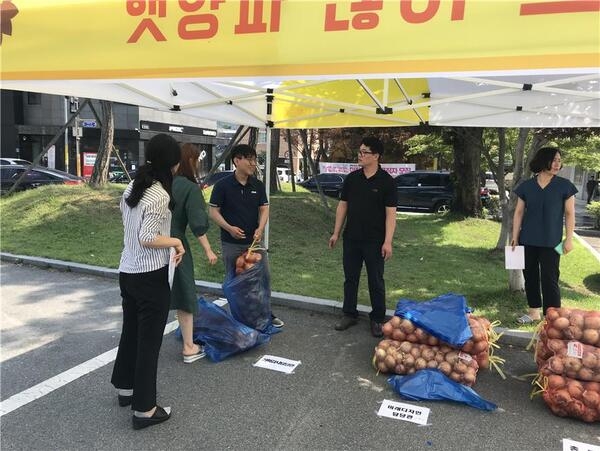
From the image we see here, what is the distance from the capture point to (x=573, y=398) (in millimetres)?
3014

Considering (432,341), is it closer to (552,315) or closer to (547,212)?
(552,315)

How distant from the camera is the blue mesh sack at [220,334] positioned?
3.88 meters

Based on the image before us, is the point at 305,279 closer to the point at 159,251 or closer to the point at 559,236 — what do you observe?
the point at 559,236

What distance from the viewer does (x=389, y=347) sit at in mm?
3629

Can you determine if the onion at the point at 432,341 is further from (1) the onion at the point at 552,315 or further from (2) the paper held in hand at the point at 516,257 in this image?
(2) the paper held in hand at the point at 516,257

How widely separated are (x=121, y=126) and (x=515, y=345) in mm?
32601

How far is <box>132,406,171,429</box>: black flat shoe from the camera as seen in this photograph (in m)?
2.85

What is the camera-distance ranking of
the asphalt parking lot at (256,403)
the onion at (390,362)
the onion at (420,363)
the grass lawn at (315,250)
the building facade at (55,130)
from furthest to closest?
the building facade at (55,130) → the grass lawn at (315,250) → the onion at (390,362) → the onion at (420,363) → the asphalt parking lot at (256,403)

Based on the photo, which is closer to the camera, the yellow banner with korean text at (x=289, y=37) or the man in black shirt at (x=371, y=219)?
the yellow banner with korean text at (x=289, y=37)

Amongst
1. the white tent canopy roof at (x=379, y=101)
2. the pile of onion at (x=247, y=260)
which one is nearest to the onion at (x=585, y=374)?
the white tent canopy roof at (x=379, y=101)

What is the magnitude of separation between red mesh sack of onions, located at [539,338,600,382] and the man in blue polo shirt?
2.51m

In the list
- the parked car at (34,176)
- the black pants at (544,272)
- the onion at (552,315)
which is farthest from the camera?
the parked car at (34,176)

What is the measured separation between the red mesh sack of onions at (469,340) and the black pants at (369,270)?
65 cm

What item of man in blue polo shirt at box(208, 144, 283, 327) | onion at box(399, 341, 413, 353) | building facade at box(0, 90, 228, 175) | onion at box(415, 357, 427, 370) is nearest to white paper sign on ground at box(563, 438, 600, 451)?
onion at box(415, 357, 427, 370)
